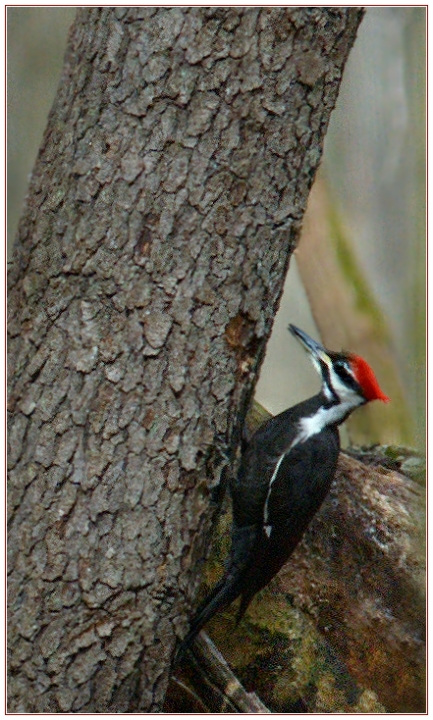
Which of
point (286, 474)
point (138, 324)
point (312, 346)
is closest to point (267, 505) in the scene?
point (286, 474)

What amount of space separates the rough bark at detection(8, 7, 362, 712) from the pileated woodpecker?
540 millimetres

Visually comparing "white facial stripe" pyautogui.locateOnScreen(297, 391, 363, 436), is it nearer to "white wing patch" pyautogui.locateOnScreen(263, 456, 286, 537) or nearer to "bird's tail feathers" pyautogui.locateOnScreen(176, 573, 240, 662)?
"white wing patch" pyautogui.locateOnScreen(263, 456, 286, 537)

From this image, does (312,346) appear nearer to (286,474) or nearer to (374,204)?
(286,474)

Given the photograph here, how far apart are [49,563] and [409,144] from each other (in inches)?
128

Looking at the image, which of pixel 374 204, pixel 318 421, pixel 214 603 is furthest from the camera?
pixel 374 204

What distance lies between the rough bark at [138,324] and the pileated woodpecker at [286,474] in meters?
0.54

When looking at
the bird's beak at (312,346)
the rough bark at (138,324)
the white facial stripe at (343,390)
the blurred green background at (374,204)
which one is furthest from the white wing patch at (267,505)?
the blurred green background at (374,204)

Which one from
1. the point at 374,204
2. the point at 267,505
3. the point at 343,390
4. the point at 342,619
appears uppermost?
the point at 374,204

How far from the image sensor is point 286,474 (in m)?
2.72

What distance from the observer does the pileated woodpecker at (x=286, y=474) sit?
2539 mm

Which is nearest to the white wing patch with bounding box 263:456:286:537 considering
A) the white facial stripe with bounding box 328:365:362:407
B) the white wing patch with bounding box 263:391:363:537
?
the white wing patch with bounding box 263:391:363:537

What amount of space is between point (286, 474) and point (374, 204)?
244 cm

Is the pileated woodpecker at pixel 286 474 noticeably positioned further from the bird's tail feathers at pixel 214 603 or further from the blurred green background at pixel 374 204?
the blurred green background at pixel 374 204

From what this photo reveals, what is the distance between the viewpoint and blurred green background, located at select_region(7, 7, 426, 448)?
387 cm
